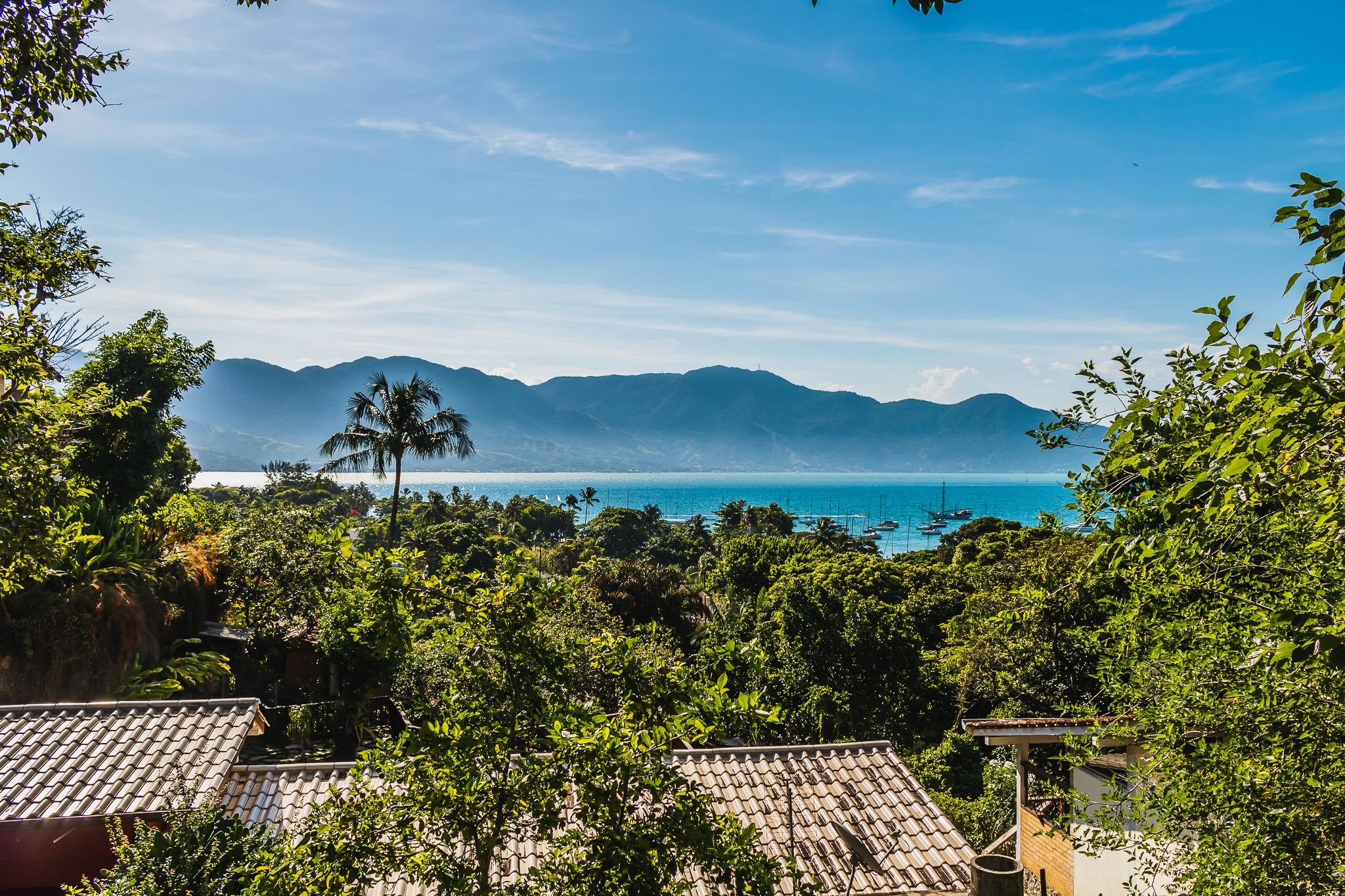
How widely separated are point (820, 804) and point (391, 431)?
23.3m

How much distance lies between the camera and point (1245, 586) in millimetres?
5914

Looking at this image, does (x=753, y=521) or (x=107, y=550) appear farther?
(x=753, y=521)

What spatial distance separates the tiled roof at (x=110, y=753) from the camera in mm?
7770

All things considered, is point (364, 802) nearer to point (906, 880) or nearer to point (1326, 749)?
point (1326, 749)

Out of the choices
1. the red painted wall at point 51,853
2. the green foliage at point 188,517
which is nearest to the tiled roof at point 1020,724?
the red painted wall at point 51,853

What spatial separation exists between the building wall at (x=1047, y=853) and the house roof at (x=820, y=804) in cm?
343

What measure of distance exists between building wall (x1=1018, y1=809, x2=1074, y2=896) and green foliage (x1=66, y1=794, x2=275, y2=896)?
35.5 feet

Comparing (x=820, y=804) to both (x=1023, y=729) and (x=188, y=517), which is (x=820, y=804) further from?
(x=188, y=517)

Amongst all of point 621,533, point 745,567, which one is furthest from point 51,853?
point 621,533

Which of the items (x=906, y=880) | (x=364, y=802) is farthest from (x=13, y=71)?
(x=906, y=880)

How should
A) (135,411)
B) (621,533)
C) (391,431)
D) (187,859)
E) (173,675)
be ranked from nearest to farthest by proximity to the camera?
(187,859)
(173,675)
(135,411)
(391,431)
(621,533)

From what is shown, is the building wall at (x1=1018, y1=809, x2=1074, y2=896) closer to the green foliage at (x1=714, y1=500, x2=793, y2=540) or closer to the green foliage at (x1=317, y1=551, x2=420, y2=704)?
the green foliage at (x1=317, y1=551, x2=420, y2=704)

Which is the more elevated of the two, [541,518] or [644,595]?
[644,595]

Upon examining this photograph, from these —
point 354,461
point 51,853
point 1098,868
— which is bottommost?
point 1098,868
